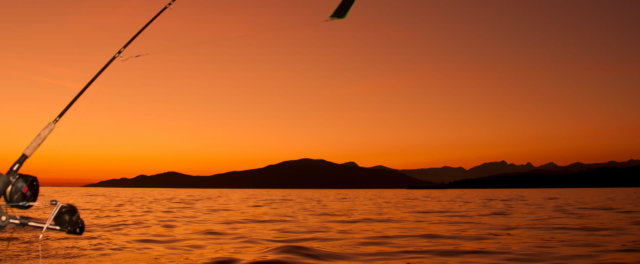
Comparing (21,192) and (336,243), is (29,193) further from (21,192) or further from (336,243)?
(336,243)

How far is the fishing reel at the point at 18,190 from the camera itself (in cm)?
782

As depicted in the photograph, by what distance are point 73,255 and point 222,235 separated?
5.81 metres

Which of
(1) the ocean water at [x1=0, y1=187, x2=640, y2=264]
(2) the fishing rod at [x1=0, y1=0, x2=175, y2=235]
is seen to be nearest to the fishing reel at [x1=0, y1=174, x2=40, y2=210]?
(2) the fishing rod at [x1=0, y1=0, x2=175, y2=235]

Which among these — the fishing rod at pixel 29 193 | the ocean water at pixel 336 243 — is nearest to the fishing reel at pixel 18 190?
the fishing rod at pixel 29 193

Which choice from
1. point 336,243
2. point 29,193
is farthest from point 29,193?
point 336,243

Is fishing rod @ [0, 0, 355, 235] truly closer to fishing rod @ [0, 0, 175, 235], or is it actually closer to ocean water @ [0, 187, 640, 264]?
→ fishing rod @ [0, 0, 175, 235]

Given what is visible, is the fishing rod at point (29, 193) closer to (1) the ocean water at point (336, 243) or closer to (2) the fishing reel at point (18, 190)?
(2) the fishing reel at point (18, 190)

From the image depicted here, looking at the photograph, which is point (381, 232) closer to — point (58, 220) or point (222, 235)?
point (222, 235)

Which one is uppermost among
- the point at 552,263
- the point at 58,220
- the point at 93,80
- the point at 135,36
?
the point at 135,36

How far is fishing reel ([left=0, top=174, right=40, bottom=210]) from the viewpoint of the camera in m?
7.82

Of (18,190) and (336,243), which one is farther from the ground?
(18,190)

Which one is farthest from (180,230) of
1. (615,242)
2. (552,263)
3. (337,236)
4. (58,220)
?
(615,242)

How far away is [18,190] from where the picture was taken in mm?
7949

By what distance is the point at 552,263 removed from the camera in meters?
12.1
